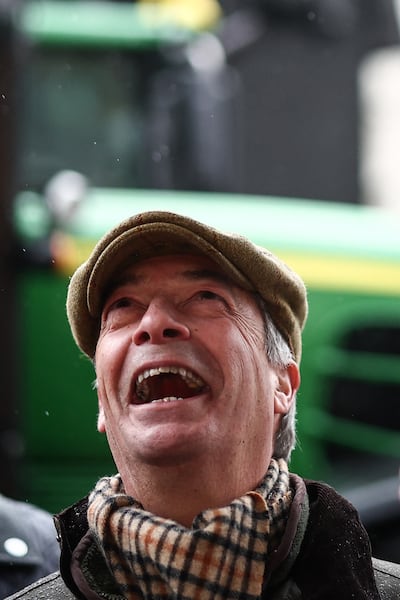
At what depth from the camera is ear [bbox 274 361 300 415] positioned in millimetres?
2446

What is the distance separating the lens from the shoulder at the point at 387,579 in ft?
7.69

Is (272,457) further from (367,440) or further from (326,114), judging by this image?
(326,114)

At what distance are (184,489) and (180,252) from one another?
481mm

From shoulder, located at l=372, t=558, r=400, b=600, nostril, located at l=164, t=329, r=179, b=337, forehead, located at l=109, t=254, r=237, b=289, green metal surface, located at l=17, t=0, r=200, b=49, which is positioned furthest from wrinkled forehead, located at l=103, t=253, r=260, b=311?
green metal surface, located at l=17, t=0, r=200, b=49

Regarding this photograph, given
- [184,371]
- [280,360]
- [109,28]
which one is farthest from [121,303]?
[109,28]

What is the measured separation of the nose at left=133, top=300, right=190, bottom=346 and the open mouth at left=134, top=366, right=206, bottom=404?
0.06 m

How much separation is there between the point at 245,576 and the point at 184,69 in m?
3.97

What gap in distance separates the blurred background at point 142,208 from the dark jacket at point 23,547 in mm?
2100

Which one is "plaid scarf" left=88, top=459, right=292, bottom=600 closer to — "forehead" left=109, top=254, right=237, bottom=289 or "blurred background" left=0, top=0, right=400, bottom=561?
"forehead" left=109, top=254, right=237, bottom=289

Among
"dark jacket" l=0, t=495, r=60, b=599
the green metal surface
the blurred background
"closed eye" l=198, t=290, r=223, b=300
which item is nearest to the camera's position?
"closed eye" l=198, t=290, r=223, b=300

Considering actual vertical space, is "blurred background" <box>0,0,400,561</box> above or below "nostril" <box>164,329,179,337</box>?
below

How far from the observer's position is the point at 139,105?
590 centimetres

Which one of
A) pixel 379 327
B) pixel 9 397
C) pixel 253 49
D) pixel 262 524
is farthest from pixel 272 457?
pixel 253 49

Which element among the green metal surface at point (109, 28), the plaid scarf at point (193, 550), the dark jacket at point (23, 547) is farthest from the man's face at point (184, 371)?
the green metal surface at point (109, 28)
